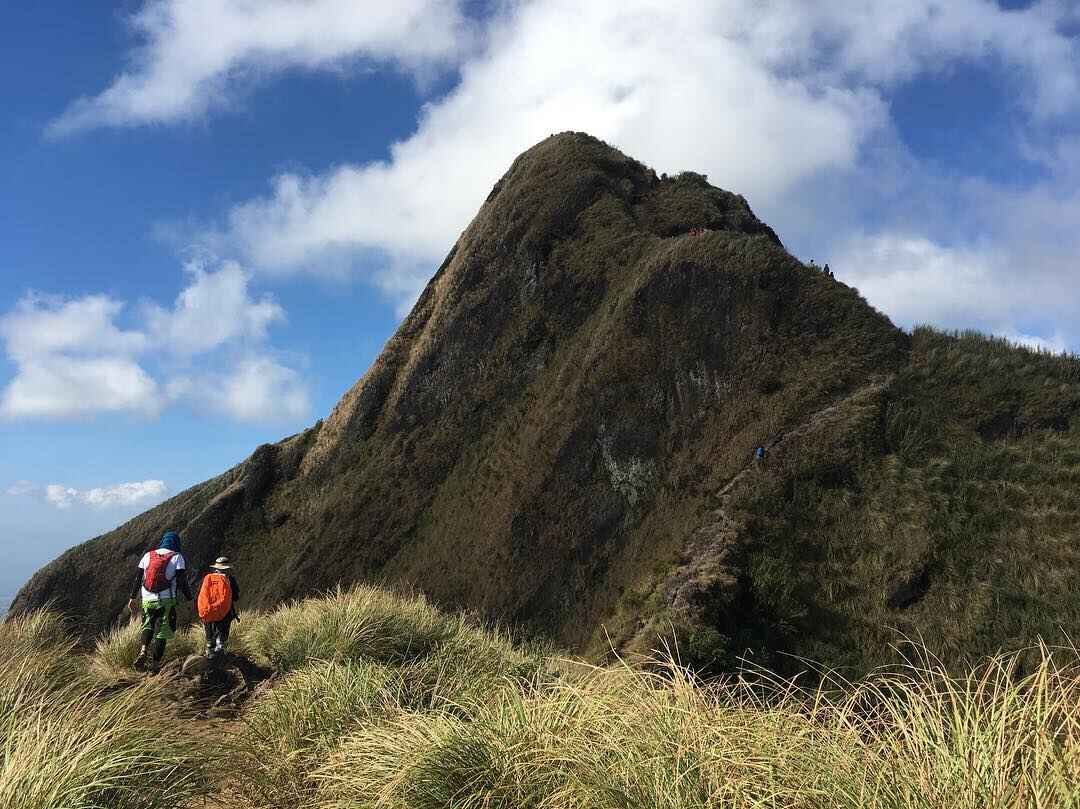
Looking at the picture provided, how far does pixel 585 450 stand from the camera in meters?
27.8

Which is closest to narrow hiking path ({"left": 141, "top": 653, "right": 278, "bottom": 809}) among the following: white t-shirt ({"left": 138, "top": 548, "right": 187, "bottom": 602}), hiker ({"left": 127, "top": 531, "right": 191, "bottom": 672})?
hiker ({"left": 127, "top": 531, "right": 191, "bottom": 672})

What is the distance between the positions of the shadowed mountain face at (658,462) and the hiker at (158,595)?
11.8 metres

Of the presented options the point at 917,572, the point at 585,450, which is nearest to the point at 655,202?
the point at 585,450

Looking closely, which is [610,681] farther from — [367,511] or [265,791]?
[367,511]

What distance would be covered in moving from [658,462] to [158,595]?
1796 cm

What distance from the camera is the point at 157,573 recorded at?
11.5m

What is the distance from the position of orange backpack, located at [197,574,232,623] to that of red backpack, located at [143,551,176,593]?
114cm

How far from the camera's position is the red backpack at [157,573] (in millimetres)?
11367

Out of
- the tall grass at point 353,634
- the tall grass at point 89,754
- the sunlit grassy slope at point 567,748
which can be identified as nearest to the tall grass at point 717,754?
the sunlit grassy slope at point 567,748

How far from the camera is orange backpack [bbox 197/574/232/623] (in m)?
10.5

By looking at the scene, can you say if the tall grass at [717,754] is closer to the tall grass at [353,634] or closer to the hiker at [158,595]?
the tall grass at [353,634]

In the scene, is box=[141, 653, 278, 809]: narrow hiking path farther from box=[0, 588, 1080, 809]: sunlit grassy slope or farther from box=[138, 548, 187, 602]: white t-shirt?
box=[138, 548, 187, 602]: white t-shirt

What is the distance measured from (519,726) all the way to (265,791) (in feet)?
7.34

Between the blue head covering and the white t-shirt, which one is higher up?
the blue head covering
